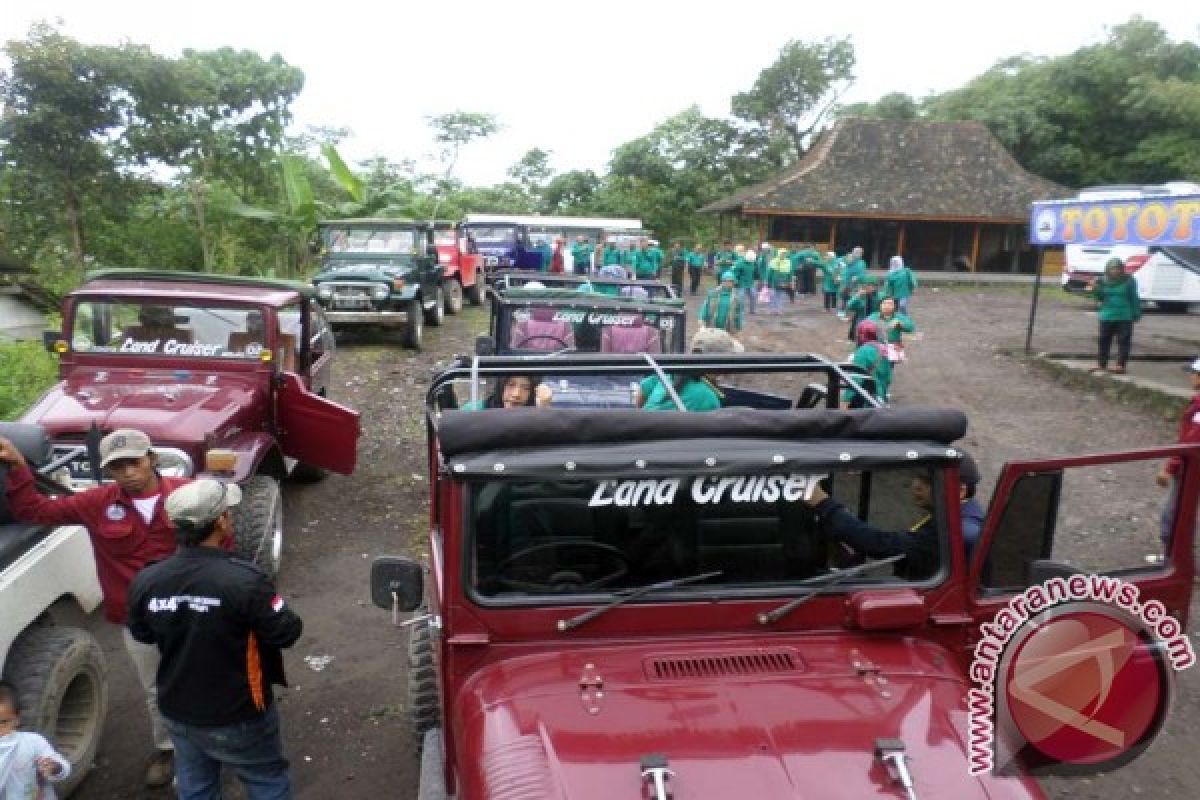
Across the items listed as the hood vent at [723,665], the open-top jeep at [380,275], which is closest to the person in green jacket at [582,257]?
the open-top jeep at [380,275]

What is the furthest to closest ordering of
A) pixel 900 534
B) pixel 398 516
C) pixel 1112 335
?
1. pixel 1112 335
2. pixel 398 516
3. pixel 900 534

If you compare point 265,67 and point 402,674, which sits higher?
point 265,67

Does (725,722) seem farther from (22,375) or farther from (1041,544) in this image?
(22,375)

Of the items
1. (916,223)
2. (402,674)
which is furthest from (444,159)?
(402,674)

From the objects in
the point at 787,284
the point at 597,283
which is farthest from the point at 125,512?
the point at 787,284

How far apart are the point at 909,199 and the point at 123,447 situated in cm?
2904

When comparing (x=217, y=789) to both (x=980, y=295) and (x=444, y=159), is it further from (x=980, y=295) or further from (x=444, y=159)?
(x=444, y=159)

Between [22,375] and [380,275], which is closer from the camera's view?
[22,375]

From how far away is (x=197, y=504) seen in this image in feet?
9.29

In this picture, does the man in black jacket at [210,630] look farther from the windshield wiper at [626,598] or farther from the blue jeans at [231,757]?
the windshield wiper at [626,598]

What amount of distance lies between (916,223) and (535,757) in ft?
102

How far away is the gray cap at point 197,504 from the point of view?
2.82 metres

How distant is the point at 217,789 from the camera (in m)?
3.29

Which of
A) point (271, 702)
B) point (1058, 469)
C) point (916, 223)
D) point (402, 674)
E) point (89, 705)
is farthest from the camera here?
point (916, 223)
